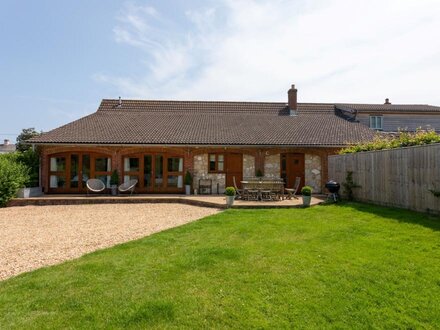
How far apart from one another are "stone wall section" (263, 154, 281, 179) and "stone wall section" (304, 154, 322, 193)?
1608 millimetres

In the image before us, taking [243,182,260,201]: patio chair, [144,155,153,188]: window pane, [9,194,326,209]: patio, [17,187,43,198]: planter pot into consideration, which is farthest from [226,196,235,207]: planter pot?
[17,187,43,198]: planter pot

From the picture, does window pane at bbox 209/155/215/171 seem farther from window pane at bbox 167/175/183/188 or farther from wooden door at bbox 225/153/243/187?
window pane at bbox 167/175/183/188

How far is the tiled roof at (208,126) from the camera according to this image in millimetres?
16938

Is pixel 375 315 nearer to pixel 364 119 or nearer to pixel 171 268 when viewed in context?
pixel 171 268

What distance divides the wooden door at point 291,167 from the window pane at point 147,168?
725 centimetres

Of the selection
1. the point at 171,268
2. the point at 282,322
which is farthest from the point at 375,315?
the point at 171,268

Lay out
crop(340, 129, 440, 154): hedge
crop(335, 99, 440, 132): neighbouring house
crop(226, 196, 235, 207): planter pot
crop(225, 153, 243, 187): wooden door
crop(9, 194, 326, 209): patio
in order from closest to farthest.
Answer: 1. crop(340, 129, 440, 154): hedge
2. crop(226, 196, 235, 207): planter pot
3. crop(9, 194, 326, 209): patio
4. crop(225, 153, 243, 187): wooden door
5. crop(335, 99, 440, 132): neighbouring house

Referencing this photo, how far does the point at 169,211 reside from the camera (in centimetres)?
1164

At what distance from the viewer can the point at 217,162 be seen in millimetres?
17047

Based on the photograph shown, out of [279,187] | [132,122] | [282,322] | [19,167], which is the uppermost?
[132,122]

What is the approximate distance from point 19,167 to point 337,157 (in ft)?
47.7

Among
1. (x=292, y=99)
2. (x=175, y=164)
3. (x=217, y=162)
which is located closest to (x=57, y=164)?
(x=175, y=164)

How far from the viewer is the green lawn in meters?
3.49

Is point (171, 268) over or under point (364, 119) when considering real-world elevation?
under
